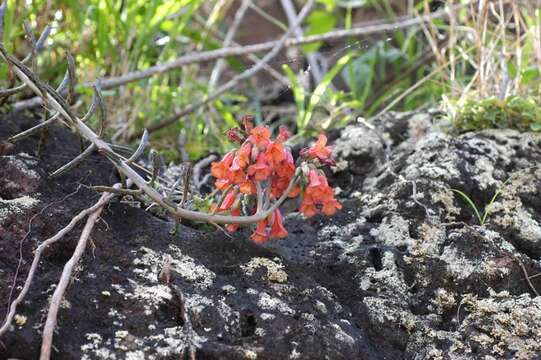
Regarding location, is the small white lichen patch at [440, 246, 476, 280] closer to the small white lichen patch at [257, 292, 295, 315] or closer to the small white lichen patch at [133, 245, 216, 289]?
the small white lichen patch at [257, 292, 295, 315]

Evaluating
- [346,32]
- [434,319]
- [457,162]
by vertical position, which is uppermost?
[346,32]

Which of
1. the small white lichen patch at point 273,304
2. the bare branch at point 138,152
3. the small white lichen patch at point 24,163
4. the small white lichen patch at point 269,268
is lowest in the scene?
the small white lichen patch at point 273,304

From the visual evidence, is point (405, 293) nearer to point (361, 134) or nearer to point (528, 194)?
point (528, 194)

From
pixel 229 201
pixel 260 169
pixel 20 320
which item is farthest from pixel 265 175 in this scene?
pixel 20 320

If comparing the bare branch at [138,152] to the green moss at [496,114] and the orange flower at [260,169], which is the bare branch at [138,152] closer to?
the orange flower at [260,169]

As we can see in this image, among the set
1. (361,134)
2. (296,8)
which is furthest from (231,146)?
(296,8)

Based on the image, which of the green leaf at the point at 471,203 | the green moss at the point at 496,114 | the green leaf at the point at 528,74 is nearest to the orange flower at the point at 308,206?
the green leaf at the point at 471,203
